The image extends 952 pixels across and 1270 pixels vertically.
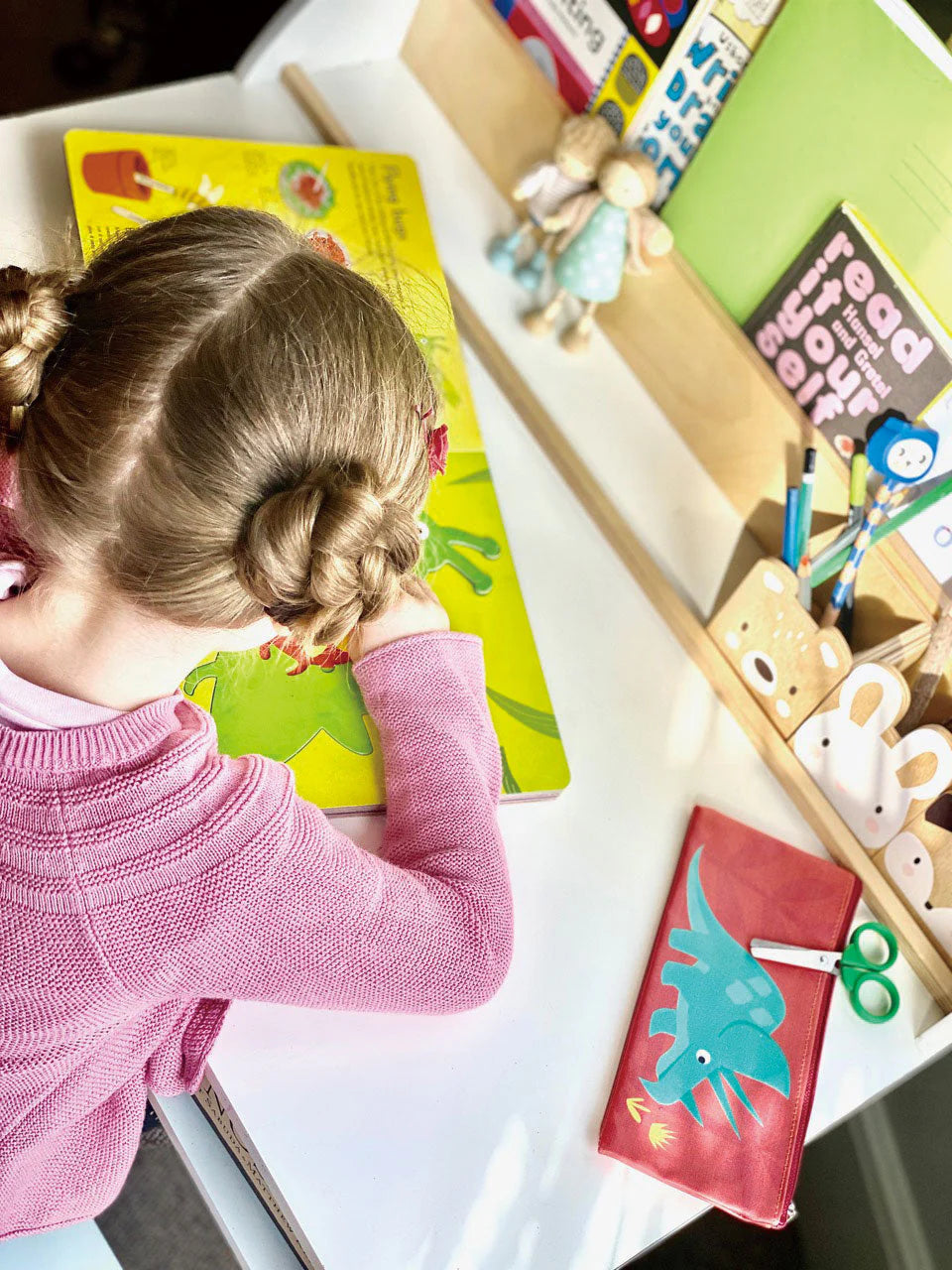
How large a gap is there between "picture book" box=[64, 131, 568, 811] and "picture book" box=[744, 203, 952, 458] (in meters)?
0.26

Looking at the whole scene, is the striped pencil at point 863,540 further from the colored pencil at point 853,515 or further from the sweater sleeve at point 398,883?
the sweater sleeve at point 398,883

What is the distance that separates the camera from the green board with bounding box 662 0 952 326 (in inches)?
31.1

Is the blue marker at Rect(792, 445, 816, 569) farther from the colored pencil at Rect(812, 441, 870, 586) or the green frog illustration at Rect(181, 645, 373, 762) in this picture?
the green frog illustration at Rect(181, 645, 373, 762)

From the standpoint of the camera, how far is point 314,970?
68cm

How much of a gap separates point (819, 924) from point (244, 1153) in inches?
16.7

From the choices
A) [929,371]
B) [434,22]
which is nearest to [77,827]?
[929,371]

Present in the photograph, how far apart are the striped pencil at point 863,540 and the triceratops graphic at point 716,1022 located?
0.81 feet

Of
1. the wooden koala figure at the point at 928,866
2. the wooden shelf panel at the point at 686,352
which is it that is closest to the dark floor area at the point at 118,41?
the wooden shelf panel at the point at 686,352

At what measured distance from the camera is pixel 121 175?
96 centimetres

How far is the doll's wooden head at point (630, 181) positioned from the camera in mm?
985

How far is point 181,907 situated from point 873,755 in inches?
19.5

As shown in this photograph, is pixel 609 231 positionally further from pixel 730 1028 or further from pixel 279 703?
pixel 730 1028

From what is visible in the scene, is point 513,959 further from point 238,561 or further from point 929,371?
point 929,371

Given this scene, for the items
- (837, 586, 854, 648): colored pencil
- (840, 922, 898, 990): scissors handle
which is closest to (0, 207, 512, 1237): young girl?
(840, 922, 898, 990): scissors handle
